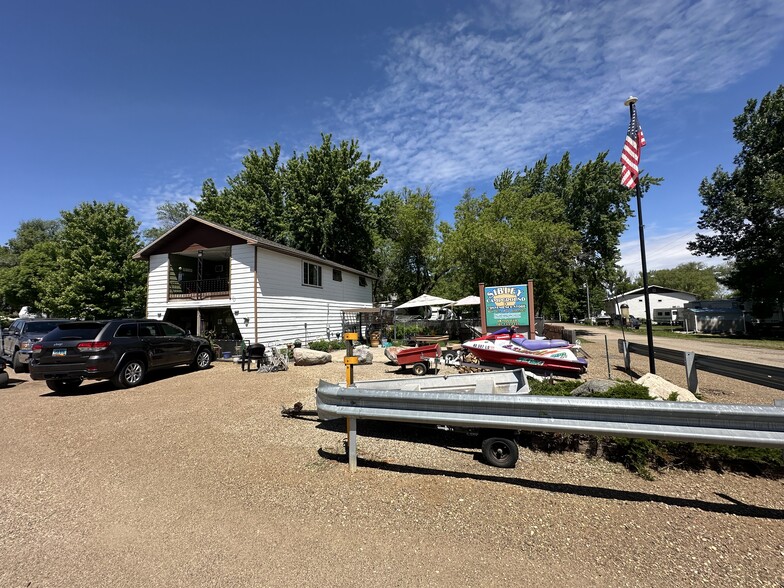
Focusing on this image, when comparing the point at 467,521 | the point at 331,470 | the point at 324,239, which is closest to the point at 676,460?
the point at 467,521

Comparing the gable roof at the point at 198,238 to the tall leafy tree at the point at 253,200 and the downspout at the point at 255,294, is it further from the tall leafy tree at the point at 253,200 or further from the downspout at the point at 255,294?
the tall leafy tree at the point at 253,200

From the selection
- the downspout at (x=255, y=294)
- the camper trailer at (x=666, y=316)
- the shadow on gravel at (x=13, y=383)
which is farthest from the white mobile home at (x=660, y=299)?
the shadow on gravel at (x=13, y=383)

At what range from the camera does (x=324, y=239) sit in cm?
2870

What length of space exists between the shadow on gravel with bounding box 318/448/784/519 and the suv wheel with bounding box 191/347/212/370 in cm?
1002

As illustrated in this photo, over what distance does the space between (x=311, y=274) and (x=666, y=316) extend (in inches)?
1989

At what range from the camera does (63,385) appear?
8.93 meters

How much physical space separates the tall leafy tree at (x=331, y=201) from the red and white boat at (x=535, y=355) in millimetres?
21202

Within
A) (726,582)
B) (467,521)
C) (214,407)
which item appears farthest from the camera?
(214,407)

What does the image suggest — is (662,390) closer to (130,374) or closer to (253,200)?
(130,374)

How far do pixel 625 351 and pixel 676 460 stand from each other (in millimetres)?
8020

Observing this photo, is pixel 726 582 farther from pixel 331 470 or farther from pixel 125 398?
pixel 125 398

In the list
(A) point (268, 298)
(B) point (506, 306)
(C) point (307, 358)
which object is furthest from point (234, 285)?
(B) point (506, 306)

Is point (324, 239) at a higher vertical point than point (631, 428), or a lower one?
higher

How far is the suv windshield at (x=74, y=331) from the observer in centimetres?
854
